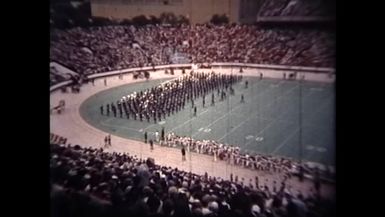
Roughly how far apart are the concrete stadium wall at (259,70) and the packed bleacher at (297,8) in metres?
0.33

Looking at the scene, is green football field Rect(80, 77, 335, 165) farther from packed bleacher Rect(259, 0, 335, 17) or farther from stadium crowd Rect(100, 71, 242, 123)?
packed bleacher Rect(259, 0, 335, 17)

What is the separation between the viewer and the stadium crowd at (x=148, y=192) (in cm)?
337

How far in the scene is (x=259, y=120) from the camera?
340 centimetres

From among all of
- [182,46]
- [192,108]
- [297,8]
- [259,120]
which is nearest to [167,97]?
[192,108]

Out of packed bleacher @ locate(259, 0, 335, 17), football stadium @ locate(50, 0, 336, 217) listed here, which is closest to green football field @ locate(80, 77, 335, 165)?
football stadium @ locate(50, 0, 336, 217)

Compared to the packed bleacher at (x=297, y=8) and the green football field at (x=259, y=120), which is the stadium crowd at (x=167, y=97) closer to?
the green football field at (x=259, y=120)

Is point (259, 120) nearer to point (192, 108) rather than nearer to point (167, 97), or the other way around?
point (192, 108)

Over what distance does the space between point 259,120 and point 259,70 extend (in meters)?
0.33

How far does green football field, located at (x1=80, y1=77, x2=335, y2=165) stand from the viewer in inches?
132

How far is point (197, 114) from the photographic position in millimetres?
3520

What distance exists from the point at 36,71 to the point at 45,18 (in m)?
0.37

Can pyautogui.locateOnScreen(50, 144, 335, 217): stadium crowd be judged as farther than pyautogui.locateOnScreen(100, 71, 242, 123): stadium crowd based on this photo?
No

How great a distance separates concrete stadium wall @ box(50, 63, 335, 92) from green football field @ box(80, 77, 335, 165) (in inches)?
1.7

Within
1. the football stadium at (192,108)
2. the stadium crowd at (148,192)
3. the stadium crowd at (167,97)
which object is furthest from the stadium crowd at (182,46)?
the stadium crowd at (148,192)
